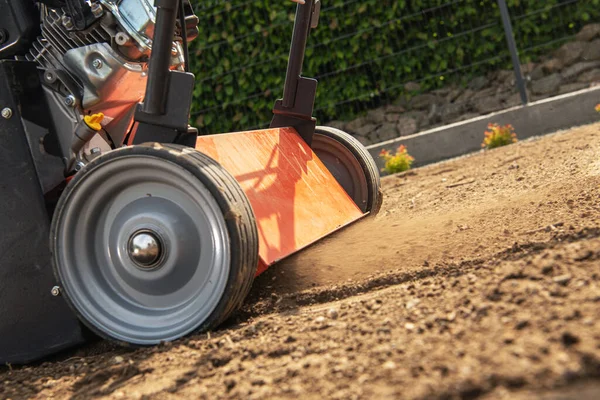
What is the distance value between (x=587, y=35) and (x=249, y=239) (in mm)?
5833

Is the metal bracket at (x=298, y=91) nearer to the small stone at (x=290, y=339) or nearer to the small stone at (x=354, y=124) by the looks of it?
the small stone at (x=290, y=339)

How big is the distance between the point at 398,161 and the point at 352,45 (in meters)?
1.59

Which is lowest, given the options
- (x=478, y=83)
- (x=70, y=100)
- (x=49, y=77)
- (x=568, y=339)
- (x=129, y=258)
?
(x=568, y=339)

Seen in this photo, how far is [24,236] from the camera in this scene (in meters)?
2.74

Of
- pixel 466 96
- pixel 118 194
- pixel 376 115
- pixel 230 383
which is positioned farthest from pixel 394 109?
pixel 230 383

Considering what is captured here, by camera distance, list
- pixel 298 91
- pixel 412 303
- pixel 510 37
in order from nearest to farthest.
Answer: pixel 412 303 → pixel 298 91 → pixel 510 37

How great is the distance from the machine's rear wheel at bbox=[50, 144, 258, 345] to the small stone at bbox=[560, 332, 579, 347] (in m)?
1.04

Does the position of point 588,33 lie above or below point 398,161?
above

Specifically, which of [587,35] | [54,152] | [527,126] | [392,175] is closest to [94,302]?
[54,152]

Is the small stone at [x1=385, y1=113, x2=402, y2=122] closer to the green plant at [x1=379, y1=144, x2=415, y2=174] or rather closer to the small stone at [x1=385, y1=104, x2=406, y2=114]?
the small stone at [x1=385, y1=104, x2=406, y2=114]

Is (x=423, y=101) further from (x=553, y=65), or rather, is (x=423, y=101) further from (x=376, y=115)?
(x=553, y=65)

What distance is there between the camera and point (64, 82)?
287 cm

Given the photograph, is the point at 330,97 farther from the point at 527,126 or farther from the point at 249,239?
the point at 249,239

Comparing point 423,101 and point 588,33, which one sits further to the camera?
point 423,101
